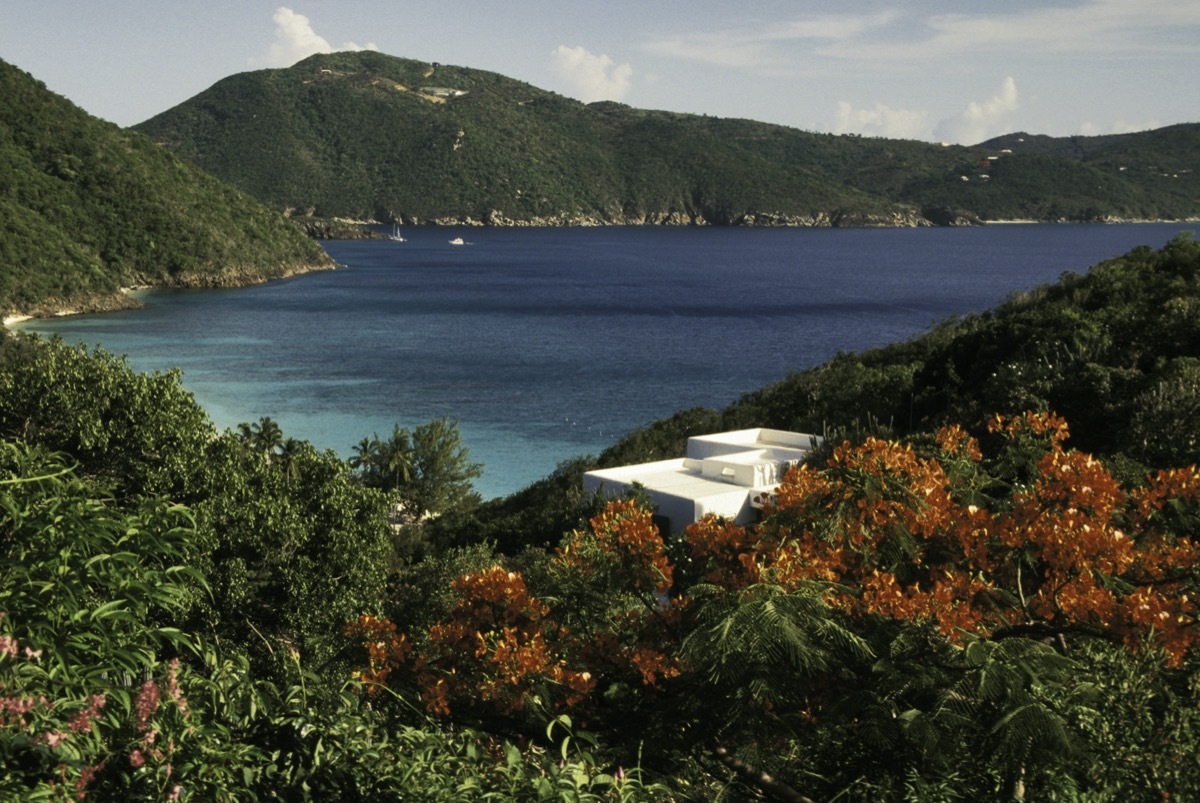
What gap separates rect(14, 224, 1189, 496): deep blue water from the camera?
4969cm

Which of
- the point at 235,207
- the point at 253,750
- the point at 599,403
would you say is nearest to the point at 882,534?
the point at 253,750

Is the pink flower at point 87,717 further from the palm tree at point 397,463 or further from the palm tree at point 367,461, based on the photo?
the palm tree at point 367,461

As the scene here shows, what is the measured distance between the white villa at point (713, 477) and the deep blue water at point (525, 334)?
48.5 feet

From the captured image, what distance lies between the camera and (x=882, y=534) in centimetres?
559

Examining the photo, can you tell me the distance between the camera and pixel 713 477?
22859mm

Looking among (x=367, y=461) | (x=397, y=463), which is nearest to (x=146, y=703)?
(x=397, y=463)

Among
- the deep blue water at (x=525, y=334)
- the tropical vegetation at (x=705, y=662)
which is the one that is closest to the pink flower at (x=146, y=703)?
the tropical vegetation at (x=705, y=662)

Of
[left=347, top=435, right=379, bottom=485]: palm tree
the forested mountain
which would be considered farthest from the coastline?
[left=347, top=435, right=379, bottom=485]: palm tree

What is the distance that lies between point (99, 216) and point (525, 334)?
142 ft

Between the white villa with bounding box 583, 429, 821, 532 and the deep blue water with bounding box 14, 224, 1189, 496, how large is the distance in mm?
14772

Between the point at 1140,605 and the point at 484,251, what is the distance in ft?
540

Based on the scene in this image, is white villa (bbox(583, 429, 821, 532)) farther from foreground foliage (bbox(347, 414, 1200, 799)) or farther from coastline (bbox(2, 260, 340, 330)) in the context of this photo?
coastline (bbox(2, 260, 340, 330))

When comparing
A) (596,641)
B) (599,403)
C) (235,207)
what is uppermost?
(235,207)

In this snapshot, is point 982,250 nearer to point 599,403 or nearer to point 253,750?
point 599,403
